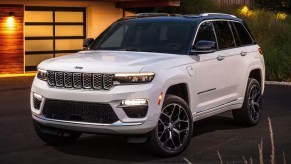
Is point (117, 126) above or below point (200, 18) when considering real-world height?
below

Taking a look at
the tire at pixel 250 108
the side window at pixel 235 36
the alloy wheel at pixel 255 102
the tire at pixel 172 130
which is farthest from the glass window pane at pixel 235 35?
the tire at pixel 172 130

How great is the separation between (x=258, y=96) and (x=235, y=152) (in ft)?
8.27

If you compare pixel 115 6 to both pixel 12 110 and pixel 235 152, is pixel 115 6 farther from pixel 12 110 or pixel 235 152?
pixel 235 152

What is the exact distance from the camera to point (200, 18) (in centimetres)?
923

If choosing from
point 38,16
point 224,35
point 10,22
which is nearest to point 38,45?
point 38,16

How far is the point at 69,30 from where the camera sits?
23.5 metres

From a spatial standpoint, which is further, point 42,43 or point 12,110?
point 42,43

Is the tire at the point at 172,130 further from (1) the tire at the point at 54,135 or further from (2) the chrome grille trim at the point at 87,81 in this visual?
(1) the tire at the point at 54,135

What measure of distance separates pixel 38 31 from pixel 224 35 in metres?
13.6

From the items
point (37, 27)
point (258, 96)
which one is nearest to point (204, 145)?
point (258, 96)

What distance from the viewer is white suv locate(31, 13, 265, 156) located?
747cm

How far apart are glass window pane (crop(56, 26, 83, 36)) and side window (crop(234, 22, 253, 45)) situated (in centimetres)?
1338

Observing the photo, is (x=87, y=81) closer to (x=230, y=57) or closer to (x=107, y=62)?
(x=107, y=62)

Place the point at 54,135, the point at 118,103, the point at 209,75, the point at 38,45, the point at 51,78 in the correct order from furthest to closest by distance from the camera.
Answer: the point at 38,45, the point at 209,75, the point at 54,135, the point at 51,78, the point at 118,103
